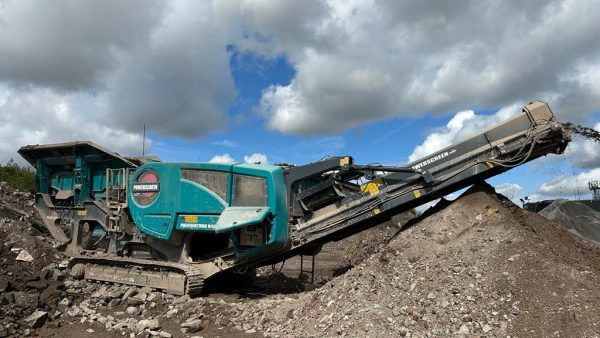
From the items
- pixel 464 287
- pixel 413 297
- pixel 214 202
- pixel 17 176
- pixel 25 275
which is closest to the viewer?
pixel 464 287

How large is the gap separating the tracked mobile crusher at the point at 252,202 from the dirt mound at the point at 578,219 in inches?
156

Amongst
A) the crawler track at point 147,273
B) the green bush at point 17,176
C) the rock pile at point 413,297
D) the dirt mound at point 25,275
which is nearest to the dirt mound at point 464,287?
the rock pile at point 413,297

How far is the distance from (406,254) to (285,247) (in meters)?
2.16

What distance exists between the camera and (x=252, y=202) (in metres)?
8.00

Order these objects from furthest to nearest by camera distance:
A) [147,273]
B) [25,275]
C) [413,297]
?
[147,273] < [25,275] < [413,297]

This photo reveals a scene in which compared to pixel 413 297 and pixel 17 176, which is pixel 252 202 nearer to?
pixel 413 297

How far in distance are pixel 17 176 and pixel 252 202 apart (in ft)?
75.8

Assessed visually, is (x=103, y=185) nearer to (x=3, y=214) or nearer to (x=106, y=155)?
(x=106, y=155)

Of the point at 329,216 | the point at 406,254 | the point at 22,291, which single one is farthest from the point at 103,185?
the point at 406,254

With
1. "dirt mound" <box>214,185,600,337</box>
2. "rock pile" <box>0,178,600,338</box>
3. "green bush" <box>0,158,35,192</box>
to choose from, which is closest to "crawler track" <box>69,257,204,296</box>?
"rock pile" <box>0,178,600,338</box>

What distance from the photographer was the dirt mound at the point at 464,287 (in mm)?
5164

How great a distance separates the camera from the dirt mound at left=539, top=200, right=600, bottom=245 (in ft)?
33.6

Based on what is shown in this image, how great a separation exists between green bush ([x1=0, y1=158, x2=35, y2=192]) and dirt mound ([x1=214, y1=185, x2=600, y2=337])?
21.8 metres

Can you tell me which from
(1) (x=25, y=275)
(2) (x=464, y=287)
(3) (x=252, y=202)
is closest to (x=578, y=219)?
(2) (x=464, y=287)
